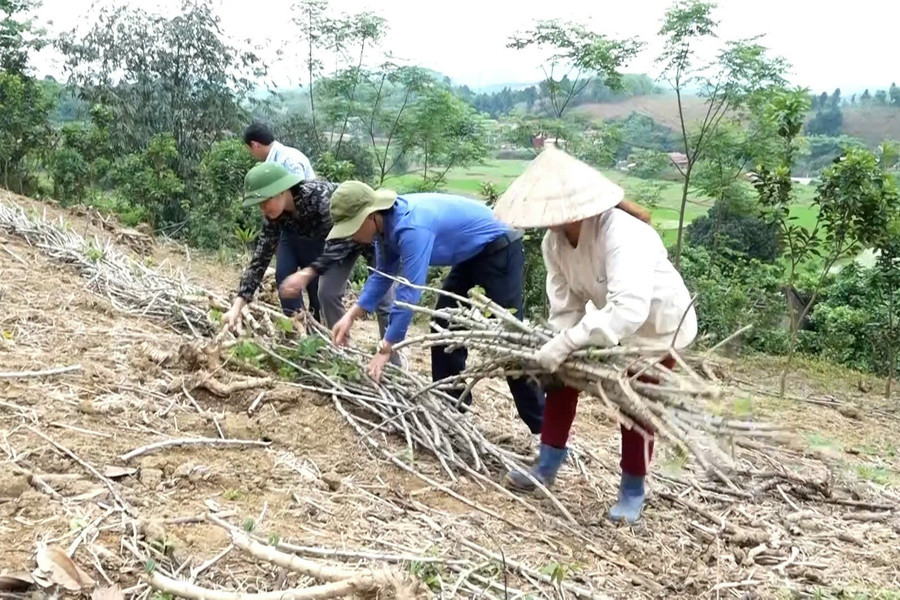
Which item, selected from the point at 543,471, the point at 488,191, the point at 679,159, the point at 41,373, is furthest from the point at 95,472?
the point at 679,159

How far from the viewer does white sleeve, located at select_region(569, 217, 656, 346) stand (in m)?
2.56

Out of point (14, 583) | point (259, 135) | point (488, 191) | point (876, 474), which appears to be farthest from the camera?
point (488, 191)

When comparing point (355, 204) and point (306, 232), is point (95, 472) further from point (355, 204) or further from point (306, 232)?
point (306, 232)

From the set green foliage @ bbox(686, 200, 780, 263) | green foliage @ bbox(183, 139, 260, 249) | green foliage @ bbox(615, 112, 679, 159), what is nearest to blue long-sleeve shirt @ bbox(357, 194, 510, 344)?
green foliage @ bbox(183, 139, 260, 249)

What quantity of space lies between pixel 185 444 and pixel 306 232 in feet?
5.01

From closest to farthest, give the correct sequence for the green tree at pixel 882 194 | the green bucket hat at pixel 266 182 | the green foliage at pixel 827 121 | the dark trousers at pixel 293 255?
the green bucket hat at pixel 266 182, the dark trousers at pixel 293 255, the green tree at pixel 882 194, the green foliage at pixel 827 121

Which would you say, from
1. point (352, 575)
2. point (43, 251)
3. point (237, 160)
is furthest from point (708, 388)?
point (237, 160)

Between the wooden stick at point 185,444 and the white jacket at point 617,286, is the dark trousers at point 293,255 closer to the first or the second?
the wooden stick at point 185,444

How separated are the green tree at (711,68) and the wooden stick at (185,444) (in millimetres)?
8534

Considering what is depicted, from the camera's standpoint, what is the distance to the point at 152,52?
12.7m


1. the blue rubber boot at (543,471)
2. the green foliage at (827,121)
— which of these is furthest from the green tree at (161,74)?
the green foliage at (827,121)

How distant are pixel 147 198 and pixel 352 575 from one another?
9731 mm

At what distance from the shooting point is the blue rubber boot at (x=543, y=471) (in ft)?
10.5

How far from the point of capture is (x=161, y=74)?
1284 cm
